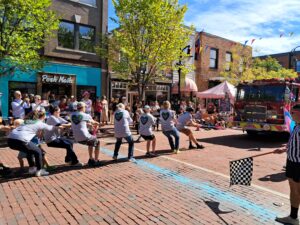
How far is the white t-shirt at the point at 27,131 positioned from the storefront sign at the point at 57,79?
12170mm

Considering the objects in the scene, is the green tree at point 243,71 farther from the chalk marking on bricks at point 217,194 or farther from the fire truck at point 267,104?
the chalk marking on bricks at point 217,194

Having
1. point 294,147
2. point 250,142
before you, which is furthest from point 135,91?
point 294,147

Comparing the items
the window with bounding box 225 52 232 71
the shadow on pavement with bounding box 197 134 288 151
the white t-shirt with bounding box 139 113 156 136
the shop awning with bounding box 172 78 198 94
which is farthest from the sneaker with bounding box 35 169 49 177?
the window with bounding box 225 52 232 71

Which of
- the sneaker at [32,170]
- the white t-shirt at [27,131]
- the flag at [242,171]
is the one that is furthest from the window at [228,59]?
the sneaker at [32,170]

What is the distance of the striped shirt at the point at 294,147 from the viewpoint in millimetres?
4672

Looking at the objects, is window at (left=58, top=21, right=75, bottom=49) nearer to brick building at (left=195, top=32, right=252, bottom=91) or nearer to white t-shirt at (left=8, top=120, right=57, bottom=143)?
brick building at (left=195, top=32, right=252, bottom=91)

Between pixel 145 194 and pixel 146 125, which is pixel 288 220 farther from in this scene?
pixel 146 125

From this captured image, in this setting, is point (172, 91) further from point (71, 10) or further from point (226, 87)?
point (71, 10)

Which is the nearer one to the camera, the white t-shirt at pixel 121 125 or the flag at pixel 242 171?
the flag at pixel 242 171

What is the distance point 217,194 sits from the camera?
5887 mm

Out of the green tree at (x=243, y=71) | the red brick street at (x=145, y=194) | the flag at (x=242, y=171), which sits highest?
the green tree at (x=243, y=71)

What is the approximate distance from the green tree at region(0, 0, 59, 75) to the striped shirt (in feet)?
33.2

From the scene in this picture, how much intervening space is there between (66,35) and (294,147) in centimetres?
1716

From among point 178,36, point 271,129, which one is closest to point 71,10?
point 178,36
